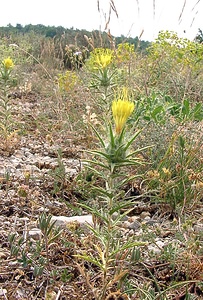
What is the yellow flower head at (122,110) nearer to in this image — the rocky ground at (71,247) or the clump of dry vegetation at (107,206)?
the clump of dry vegetation at (107,206)

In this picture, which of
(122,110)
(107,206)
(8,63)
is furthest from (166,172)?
(8,63)

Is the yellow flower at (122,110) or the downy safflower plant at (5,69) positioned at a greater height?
the yellow flower at (122,110)

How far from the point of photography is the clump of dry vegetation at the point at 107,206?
131 cm

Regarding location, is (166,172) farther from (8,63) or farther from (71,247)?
(8,63)

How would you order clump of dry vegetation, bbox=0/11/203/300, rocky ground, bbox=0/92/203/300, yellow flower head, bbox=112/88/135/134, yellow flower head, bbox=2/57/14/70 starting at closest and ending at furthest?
yellow flower head, bbox=112/88/135/134 < clump of dry vegetation, bbox=0/11/203/300 < rocky ground, bbox=0/92/203/300 < yellow flower head, bbox=2/57/14/70

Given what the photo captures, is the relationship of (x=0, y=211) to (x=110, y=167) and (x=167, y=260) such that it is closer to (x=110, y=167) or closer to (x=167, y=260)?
(x=167, y=260)

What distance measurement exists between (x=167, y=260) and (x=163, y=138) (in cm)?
118

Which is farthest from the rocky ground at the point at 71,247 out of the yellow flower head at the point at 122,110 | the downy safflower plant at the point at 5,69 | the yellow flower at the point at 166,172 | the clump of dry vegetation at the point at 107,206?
the downy safflower plant at the point at 5,69

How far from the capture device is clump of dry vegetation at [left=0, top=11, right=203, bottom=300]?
131 cm

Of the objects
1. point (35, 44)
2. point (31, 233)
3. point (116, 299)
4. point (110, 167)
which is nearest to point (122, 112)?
point (110, 167)

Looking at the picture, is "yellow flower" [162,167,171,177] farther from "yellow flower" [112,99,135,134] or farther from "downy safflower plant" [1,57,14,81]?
"downy safflower plant" [1,57,14,81]

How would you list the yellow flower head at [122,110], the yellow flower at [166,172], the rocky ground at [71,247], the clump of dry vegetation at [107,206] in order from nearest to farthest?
the yellow flower head at [122,110] → the clump of dry vegetation at [107,206] → the rocky ground at [71,247] → the yellow flower at [166,172]

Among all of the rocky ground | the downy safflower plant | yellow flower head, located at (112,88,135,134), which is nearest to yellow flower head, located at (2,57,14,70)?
the downy safflower plant

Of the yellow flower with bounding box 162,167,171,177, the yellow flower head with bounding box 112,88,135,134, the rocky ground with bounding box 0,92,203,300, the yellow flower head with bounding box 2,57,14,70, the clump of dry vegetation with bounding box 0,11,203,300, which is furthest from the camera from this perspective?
the yellow flower head with bounding box 2,57,14,70
